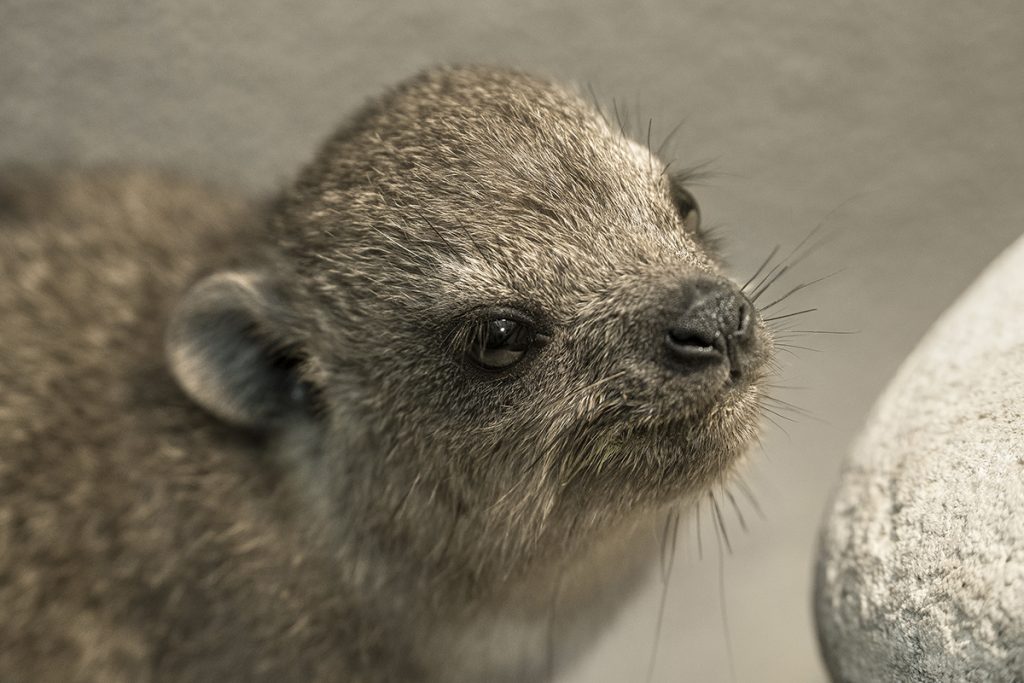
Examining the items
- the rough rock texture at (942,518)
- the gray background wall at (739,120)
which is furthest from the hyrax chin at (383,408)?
the gray background wall at (739,120)

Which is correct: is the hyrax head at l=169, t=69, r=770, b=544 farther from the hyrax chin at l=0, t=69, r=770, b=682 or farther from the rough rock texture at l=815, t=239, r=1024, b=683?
the rough rock texture at l=815, t=239, r=1024, b=683

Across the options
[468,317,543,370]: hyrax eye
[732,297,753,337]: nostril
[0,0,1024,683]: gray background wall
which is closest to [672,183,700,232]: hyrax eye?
[732,297,753,337]: nostril

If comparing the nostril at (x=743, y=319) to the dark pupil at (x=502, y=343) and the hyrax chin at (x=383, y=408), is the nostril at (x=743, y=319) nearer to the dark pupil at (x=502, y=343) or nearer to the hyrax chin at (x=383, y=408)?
the hyrax chin at (x=383, y=408)

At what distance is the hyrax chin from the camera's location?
2.36 meters

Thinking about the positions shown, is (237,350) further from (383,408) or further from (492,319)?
(492,319)

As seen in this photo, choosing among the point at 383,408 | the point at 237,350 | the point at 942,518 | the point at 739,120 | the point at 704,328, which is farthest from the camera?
the point at 739,120

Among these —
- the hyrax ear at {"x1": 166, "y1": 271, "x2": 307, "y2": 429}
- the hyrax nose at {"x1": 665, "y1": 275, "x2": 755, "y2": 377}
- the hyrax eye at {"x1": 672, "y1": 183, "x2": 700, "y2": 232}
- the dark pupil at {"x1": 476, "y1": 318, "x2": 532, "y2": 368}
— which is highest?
the hyrax eye at {"x1": 672, "y1": 183, "x2": 700, "y2": 232}

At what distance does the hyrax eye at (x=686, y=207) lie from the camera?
2713 mm

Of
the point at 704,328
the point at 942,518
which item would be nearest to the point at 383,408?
the point at 704,328

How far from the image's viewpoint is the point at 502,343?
237cm

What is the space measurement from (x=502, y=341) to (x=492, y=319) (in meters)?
0.05

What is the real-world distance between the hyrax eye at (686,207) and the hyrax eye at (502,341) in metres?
0.55

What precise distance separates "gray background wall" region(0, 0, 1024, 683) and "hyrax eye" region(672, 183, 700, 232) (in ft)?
4.58

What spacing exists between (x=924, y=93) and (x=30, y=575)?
3.27 meters
